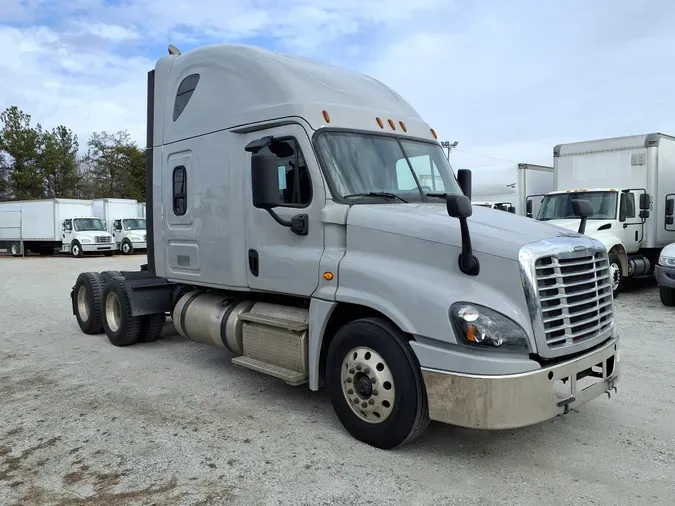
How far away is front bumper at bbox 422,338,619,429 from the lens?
3625 mm

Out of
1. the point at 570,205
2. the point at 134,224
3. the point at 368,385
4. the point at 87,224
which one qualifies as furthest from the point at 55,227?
the point at 368,385

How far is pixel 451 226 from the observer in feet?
13.2

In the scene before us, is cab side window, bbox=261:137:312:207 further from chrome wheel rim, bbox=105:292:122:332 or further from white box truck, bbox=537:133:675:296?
white box truck, bbox=537:133:675:296

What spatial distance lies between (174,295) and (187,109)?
252 cm

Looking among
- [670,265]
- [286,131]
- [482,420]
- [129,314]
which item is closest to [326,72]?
[286,131]

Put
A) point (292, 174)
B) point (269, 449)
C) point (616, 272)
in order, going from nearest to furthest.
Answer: point (269, 449) → point (292, 174) → point (616, 272)

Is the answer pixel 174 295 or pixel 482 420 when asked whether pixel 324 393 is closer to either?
pixel 482 420

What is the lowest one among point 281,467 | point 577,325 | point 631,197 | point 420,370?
point 281,467

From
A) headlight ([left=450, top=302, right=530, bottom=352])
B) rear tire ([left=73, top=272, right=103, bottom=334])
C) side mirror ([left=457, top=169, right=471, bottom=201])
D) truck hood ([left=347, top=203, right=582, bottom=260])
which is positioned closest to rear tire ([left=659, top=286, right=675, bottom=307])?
side mirror ([left=457, top=169, right=471, bottom=201])

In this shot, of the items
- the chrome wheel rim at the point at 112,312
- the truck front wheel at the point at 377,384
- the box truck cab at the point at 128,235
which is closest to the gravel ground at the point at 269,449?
the truck front wheel at the point at 377,384

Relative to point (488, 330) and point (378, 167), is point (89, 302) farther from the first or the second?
point (488, 330)

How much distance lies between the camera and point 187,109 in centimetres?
641

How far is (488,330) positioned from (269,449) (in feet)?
6.32

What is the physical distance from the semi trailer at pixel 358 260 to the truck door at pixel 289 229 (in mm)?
17
